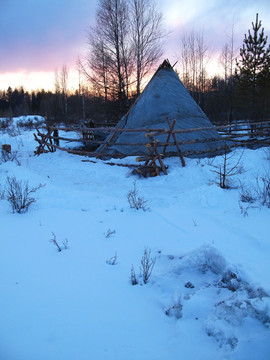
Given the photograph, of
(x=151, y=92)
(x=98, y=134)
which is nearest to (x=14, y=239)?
(x=151, y=92)

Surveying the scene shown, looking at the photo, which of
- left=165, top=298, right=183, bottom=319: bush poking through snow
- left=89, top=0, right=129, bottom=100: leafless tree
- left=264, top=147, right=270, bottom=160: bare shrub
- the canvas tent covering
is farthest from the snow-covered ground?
left=89, top=0, right=129, bottom=100: leafless tree

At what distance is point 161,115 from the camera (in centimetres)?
940

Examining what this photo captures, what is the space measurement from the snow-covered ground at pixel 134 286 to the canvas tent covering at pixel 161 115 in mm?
4758

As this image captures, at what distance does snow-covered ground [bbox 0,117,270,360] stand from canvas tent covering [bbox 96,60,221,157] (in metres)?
4.76

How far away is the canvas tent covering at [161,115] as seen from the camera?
919 centimetres

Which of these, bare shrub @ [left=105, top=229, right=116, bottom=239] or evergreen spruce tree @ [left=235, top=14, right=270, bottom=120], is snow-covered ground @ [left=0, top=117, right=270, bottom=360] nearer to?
bare shrub @ [left=105, top=229, right=116, bottom=239]

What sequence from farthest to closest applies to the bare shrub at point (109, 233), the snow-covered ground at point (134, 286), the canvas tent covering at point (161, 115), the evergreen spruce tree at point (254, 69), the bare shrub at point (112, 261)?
the evergreen spruce tree at point (254, 69) < the canvas tent covering at point (161, 115) < the bare shrub at point (109, 233) < the bare shrub at point (112, 261) < the snow-covered ground at point (134, 286)

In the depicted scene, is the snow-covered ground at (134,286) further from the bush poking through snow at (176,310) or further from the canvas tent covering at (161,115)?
the canvas tent covering at (161,115)

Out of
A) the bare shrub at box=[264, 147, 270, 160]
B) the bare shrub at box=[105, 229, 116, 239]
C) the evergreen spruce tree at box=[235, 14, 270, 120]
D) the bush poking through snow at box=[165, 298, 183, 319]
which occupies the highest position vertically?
the evergreen spruce tree at box=[235, 14, 270, 120]

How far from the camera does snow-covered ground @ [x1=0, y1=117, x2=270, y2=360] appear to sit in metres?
1.67

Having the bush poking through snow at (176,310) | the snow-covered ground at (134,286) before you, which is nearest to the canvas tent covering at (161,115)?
the snow-covered ground at (134,286)

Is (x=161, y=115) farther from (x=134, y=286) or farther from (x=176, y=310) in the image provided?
(x=176, y=310)

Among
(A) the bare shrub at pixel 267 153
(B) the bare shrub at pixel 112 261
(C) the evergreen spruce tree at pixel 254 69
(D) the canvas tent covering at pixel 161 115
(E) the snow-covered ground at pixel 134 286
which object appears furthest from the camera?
(C) the evergreen spruce tree at pixel 254 69

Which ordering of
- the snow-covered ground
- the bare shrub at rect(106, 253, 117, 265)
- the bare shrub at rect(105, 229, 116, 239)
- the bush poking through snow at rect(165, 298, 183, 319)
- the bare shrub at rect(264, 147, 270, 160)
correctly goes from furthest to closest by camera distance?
1. the bare shrub at rect(264, 147, 270, 160)
2. the bare shrub at rect(105, 229, 116, 239)
3. the bare shrub at rect(106, 253, 117, 265)
4. the bush poking through snow at rect(165, 298, 183, 319)
5. the snow-covered ground
